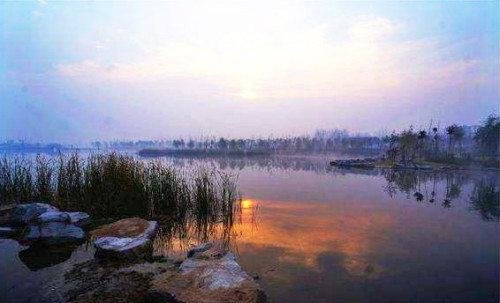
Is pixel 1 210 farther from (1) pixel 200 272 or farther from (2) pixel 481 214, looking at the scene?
(2) pixel 481 214

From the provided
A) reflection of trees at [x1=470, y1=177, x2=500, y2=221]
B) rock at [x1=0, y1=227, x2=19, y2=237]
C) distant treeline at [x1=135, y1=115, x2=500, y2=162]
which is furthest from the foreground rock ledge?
distant treeline at [x1=135, y1=115, x2=500, y2=162]

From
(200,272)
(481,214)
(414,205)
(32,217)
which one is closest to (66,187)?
(32,217)

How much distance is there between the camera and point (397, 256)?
200 inches

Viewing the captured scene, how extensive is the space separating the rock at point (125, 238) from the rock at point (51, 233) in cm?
34

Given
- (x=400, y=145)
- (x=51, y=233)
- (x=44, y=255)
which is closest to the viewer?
(x=44, y=255)

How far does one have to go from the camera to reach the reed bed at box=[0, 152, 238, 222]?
713cm

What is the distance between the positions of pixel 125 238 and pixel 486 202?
10101mm

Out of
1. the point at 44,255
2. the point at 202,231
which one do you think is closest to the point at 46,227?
the point at 44,255

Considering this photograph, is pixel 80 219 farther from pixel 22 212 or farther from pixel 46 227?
pixel 22 212

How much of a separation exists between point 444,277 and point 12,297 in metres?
5.03

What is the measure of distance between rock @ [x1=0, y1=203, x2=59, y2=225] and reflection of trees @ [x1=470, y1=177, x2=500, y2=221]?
30.2ft

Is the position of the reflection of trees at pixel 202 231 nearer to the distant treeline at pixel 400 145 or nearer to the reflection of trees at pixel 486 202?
the reflection of trees at pixel 486 202

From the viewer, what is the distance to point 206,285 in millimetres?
3414

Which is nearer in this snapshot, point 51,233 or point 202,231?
point 51,233
